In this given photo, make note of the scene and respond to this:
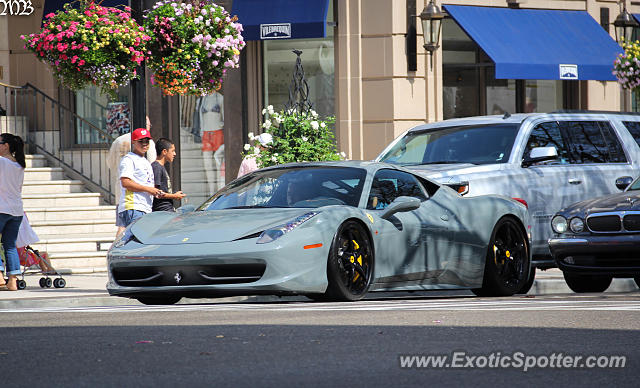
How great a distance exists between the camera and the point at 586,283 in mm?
11953

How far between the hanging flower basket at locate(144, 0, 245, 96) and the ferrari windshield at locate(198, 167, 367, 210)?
3.85 m

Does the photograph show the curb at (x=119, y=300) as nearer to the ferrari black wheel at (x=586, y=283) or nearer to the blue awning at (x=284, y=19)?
the ferrari black wheel at (x=586, y=283)

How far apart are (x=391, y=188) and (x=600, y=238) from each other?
2.01 meters

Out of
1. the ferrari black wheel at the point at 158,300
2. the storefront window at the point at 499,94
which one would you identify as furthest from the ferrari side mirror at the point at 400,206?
the storefront window at the point at 499,94

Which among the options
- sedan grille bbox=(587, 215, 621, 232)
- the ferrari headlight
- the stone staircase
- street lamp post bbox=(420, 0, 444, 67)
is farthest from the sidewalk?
street lamp post bbox=(420, 0, 444, 67)

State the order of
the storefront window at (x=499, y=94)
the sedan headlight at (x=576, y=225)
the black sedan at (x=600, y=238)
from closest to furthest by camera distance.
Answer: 1. the black sedan at (x=600, y=238)
2. the sedan headlight at (x=576, y=225)
3. the storefront window at (x=499, y=94)

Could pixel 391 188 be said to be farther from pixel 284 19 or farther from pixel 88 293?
pixel 284 19

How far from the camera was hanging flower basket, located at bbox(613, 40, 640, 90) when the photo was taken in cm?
2130

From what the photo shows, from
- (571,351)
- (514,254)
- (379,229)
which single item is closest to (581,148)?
(514,254)

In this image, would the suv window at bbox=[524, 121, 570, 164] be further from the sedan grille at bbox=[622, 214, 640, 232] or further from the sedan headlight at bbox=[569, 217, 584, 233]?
the sedan grille at bbox=[622, 214, 640, 232]

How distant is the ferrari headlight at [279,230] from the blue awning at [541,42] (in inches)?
477

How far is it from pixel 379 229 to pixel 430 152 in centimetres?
352

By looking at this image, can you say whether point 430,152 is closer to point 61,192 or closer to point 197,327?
point 197,327

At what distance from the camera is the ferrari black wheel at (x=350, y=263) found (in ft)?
30.6
